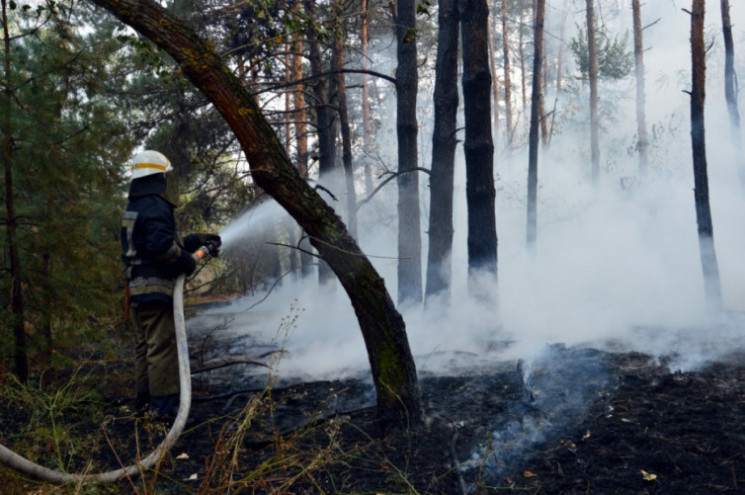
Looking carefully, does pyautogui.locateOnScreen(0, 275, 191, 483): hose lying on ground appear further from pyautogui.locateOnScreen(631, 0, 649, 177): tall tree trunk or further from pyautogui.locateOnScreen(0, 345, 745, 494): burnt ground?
pyautogui.locateOnScreen(631, 0, 649, 177): tall tree trunk

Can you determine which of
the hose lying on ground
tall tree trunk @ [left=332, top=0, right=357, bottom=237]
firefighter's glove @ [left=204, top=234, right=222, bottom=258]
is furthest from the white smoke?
tall tree trunk @ [left=332, top=0, right=357, bottom=237]

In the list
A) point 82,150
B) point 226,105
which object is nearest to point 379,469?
point 226,105

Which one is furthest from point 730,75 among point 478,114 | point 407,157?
point 478,114

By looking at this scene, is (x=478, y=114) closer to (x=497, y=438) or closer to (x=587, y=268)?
(x=497, y=438)

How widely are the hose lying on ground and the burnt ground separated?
145mm

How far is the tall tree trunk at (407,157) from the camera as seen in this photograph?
34.1 feet

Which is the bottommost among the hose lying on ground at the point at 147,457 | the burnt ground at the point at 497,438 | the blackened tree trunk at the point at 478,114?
the burnt ground at the point at 497,438

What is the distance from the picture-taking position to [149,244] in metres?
4.59

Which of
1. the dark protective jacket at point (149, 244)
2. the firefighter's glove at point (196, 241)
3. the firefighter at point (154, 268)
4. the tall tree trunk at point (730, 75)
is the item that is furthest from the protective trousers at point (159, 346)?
the tall tree trunk at point (730, 75)

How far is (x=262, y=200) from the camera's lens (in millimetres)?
12406

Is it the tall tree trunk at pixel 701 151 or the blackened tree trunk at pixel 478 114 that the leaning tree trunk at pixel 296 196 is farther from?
the tall tree trunk at pixel 701 151

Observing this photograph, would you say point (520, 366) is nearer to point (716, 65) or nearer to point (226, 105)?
point (226, 105)

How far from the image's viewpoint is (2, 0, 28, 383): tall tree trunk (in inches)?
224

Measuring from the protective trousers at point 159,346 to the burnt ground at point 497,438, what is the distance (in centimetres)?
34
